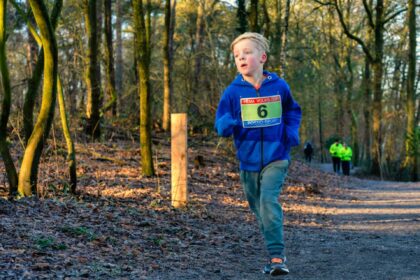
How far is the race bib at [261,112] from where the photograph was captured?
16.3ft

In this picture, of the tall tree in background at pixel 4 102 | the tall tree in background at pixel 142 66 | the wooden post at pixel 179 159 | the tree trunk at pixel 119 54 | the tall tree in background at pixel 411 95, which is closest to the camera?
the tall tree in background at pixel 4 102

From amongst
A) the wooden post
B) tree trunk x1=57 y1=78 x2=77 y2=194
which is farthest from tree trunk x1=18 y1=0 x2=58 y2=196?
the wooden post

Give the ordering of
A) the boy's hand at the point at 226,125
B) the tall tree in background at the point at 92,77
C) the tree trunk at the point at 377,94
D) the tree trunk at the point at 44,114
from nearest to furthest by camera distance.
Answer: the boy's hand at the point at 226,125 < the tree trunk at the point at 44,114 < the tall tree in background at the point at 92,77 < the tree trunk at the point at 377,94

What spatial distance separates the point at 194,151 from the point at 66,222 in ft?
35.9

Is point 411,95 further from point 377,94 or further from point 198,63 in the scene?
point 198,63

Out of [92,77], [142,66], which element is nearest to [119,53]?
[92,77]

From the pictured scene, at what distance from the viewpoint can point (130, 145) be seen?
1648 centimetres

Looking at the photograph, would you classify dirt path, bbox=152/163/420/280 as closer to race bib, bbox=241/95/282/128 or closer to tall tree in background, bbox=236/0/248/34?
race bib, bbox=241/95/282/128

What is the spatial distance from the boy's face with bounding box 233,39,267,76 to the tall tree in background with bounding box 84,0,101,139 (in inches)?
429

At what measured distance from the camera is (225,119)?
4.84 m

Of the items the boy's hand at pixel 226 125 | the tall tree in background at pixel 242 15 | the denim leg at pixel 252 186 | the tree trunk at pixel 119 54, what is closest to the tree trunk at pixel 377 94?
the tall tree in background at pixel 242 15

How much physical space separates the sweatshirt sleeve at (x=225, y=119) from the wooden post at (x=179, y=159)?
3953 mm

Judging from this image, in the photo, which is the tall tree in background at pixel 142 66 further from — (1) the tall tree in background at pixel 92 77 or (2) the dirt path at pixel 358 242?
(1) the tall tree in background at pixel 92 77

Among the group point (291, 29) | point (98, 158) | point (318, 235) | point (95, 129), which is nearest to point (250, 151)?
point (318, 235)
